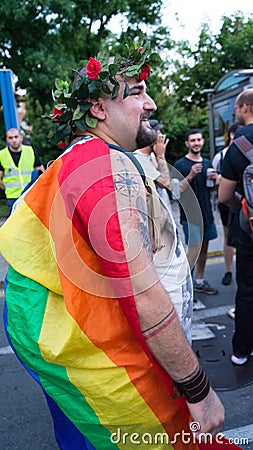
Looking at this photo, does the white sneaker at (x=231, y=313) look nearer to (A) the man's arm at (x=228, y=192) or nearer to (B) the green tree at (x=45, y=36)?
(A) the man's arm at (x=228, y=192)

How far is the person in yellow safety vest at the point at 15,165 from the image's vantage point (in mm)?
6508

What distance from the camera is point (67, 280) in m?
1.34

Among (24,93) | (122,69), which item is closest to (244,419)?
(122,69)

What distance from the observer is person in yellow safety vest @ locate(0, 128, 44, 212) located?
6508mm

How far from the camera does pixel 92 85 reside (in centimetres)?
153

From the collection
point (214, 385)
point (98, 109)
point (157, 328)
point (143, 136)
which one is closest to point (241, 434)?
point (214, 385)

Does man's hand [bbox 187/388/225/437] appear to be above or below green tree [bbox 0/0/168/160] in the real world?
below

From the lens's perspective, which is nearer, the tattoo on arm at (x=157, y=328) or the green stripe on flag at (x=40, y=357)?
the tattoo on arm at (x=157, y=328)

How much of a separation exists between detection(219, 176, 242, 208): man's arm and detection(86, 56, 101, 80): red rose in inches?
67.9

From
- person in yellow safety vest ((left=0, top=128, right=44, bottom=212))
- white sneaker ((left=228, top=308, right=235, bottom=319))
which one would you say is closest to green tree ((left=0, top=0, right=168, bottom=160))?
person in yellow safety vest ((left=0, top=128, right=44, bottom=212))

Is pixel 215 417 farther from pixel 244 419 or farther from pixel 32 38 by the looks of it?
pixel 32 38

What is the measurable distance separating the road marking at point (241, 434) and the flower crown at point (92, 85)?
195cm

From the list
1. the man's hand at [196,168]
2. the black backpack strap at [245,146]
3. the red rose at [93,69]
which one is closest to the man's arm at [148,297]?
the red rose at [93,69]

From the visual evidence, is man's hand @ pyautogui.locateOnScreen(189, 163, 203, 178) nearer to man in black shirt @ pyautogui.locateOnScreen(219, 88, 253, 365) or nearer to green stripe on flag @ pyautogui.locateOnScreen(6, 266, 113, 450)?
man in black shirt @ pyautogui.locateOnScreen(219, 88, 253, 365)
